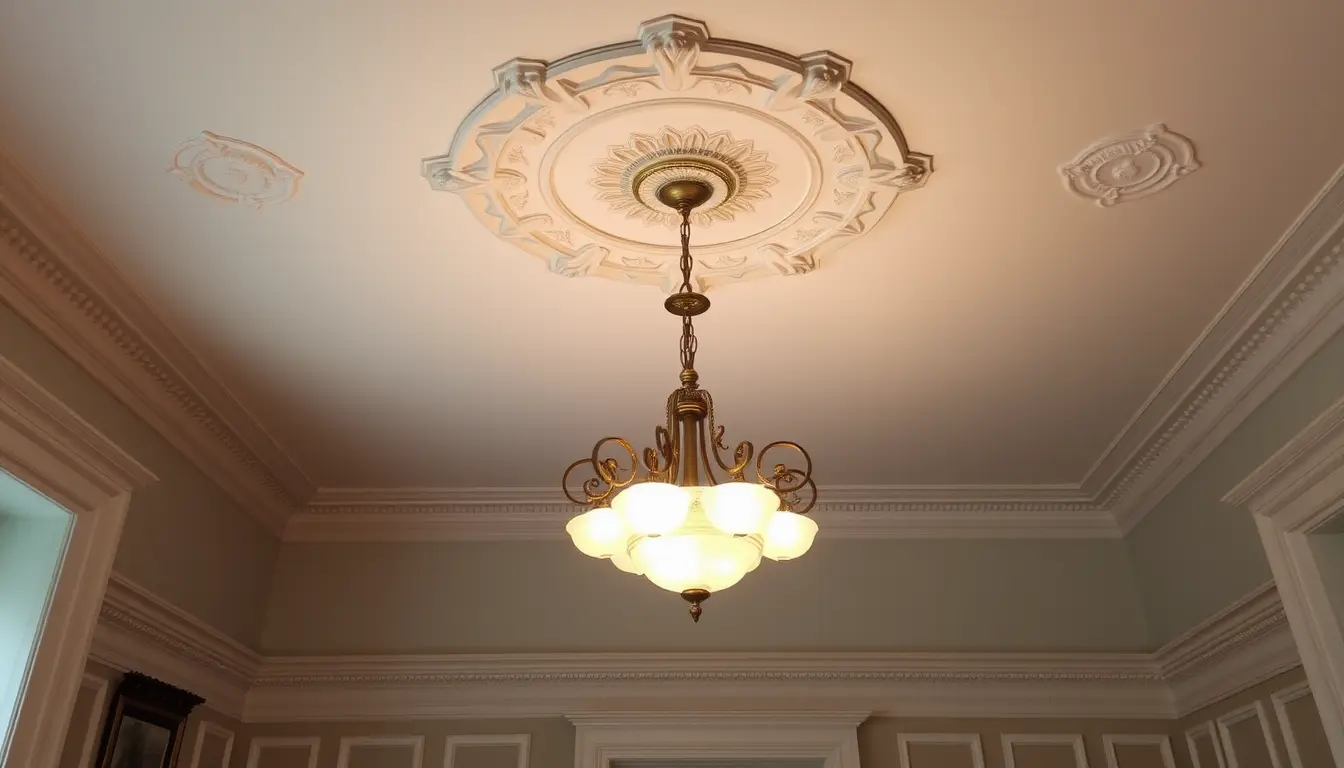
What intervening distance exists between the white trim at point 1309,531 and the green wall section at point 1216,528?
14.8 inches

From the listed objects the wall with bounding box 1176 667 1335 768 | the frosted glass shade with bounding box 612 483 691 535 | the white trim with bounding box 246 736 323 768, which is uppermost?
the frosted glass shade with bounding box 612 483 691 535

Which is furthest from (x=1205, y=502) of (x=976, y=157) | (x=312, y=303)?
(x=312, y=303)

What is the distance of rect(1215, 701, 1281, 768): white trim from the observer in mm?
3658

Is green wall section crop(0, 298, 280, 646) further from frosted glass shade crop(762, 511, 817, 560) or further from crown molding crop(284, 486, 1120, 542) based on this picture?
frosted glass shade crop(762, 511, 817, 560)

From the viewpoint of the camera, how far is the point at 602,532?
221cm

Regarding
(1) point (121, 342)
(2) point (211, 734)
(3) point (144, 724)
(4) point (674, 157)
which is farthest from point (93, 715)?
(4) point (674, 157)

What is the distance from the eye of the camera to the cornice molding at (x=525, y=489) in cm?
292

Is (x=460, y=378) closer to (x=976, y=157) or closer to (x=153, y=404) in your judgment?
(x=153, y=404)

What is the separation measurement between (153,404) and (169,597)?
2.61ft

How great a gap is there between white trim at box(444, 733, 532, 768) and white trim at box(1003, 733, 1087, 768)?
2213 millimetres

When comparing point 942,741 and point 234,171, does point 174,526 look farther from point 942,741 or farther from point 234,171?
point 942,741

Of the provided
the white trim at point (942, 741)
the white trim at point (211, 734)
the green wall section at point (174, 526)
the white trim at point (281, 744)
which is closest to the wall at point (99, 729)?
the white trim at point (211, 734)

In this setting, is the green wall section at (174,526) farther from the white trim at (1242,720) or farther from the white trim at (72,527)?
the white trim at (1242,720)

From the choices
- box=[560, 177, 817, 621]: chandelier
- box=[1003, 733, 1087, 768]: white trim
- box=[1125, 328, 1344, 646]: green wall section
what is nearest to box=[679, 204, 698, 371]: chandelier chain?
box=[560, 177, 817, 621]: chandelier
